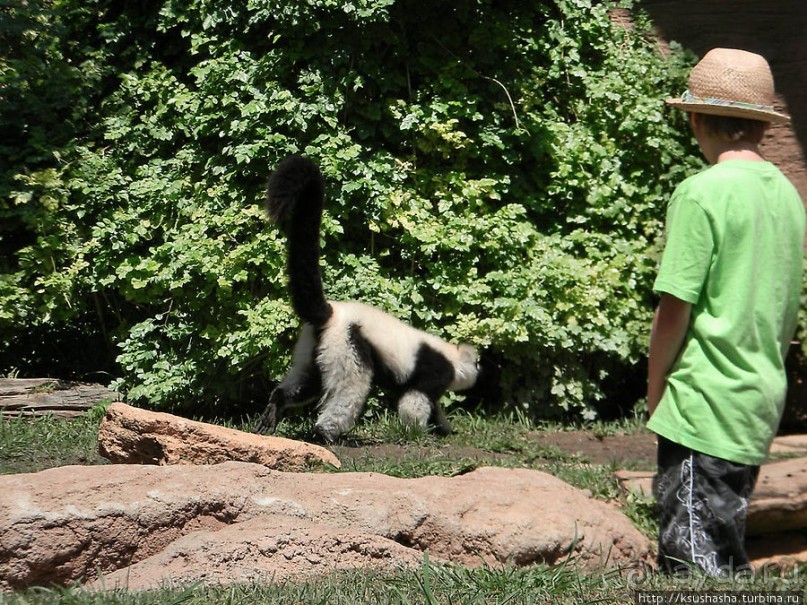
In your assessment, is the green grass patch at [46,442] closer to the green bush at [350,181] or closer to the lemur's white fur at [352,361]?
the green bush at [350,181]

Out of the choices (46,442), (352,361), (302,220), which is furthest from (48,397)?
(302,220)

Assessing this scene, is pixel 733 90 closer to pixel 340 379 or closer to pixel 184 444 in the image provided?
pixel 184 444

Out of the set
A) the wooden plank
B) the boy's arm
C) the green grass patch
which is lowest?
the green grass patch

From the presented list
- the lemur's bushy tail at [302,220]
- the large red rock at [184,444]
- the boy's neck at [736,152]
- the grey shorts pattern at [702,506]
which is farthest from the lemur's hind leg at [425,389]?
the boy's neck at [736,152]

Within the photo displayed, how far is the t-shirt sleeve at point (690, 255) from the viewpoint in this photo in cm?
339

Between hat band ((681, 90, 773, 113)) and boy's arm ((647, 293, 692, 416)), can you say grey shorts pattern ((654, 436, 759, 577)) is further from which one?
hat band ((681, 90, 773, 113))

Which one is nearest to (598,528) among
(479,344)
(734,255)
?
(734,255)

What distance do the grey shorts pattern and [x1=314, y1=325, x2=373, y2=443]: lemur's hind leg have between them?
4.31m

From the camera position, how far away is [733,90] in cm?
353

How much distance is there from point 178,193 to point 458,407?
3525 mm

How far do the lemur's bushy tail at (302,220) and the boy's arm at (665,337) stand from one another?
4003mm

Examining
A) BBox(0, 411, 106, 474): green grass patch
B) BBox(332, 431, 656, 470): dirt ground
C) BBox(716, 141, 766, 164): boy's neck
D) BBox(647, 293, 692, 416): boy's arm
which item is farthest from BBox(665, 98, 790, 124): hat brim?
BBox(0, 411, 106, 474): green grass patch

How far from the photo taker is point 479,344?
8.93m

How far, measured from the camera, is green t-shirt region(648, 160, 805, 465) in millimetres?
3398
